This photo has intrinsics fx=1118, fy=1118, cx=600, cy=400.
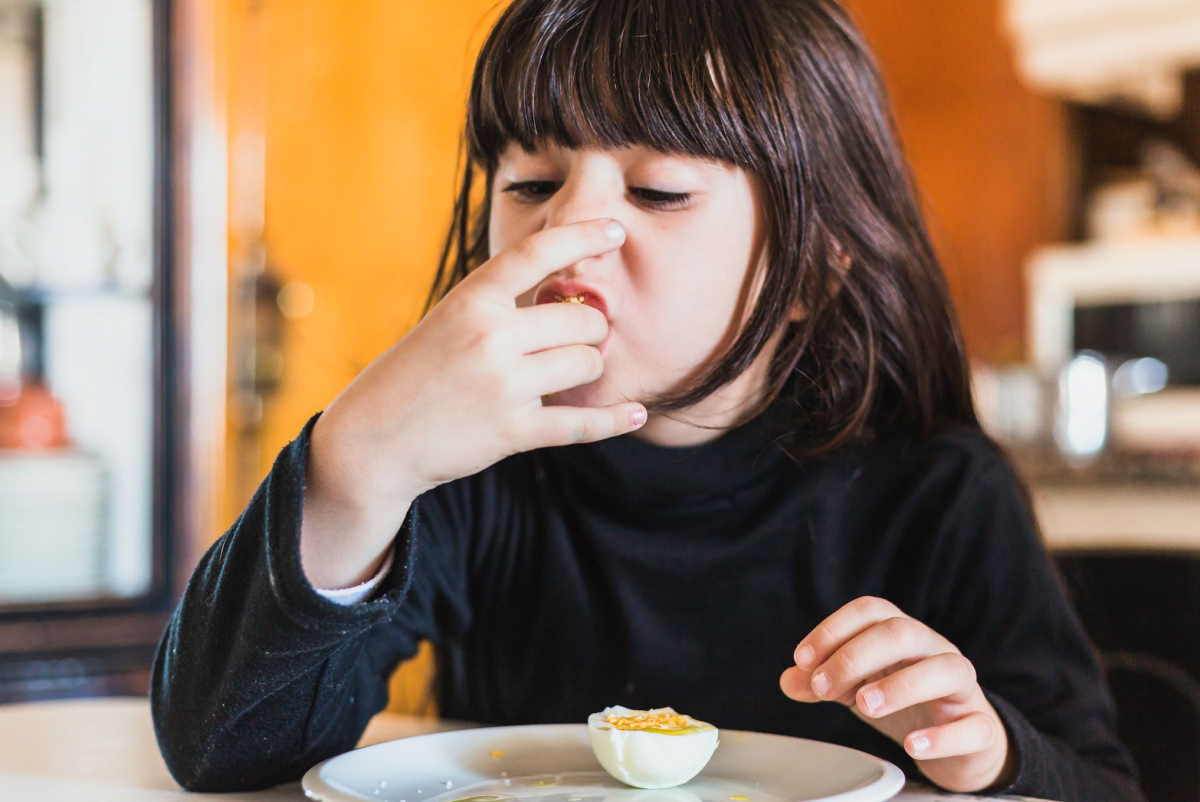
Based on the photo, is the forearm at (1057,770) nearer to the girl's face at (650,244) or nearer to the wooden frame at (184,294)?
the girl's face at (650,244)

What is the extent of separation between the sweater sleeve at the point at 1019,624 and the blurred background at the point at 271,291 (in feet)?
0.70

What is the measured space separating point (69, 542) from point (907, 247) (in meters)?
1.77

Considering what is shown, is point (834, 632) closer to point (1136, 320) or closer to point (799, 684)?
point (799, 684)

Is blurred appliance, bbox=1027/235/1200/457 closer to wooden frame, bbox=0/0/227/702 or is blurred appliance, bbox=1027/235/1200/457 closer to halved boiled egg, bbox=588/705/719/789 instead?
wooden frame, bbox=0/0/227/702

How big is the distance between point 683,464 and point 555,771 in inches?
12.8

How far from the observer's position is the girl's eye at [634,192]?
0.80 m

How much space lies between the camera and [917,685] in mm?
598

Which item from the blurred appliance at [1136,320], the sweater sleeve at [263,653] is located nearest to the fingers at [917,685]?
the sweater sleeve at [263,653]

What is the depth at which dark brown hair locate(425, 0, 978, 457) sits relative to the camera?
0.82 m

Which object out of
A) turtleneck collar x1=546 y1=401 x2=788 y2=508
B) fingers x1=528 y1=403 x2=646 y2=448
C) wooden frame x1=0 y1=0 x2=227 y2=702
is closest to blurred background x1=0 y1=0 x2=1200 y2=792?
wooden frame x1=0 y1=0 x2=227 y2=702

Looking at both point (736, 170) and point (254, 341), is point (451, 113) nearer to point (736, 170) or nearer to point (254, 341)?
point (254, 341)

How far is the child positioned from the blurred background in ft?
0.77

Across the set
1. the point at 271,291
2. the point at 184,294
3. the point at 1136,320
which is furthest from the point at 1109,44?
the point at 184,294

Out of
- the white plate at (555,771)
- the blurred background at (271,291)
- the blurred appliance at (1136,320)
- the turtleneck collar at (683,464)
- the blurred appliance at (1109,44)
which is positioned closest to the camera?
the white plate at (555,771)
